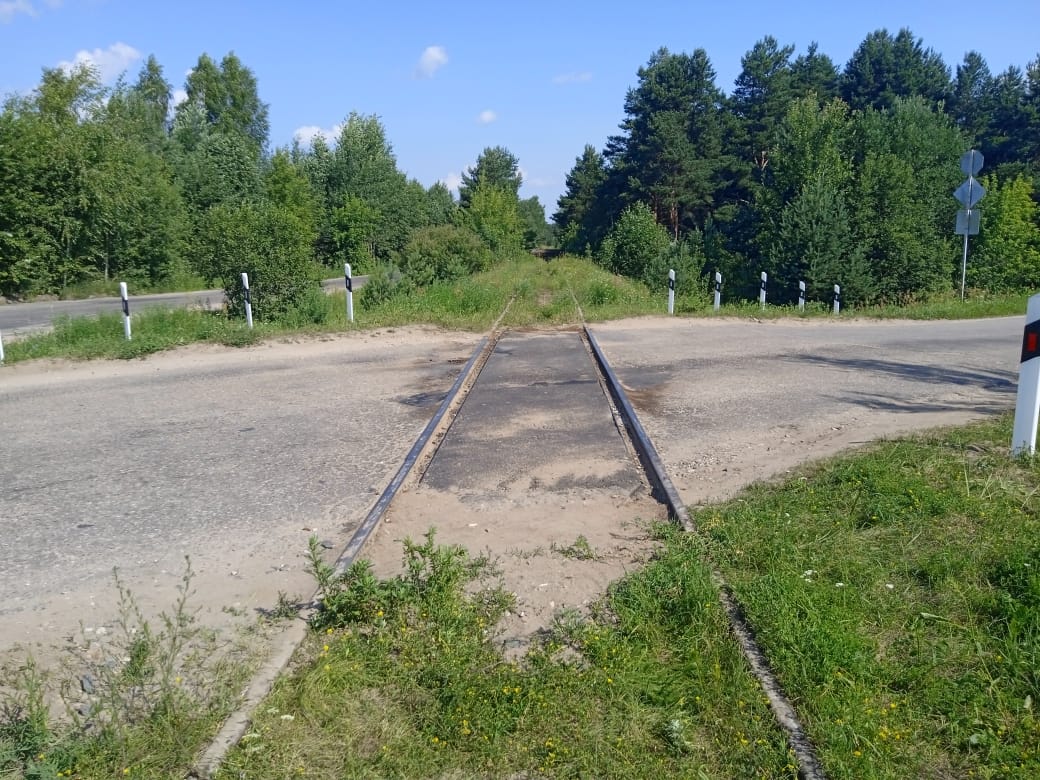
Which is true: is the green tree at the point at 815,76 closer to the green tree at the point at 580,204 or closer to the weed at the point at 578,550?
the green tree at the point at 580,204

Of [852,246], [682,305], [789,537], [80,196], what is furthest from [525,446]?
[80,196]

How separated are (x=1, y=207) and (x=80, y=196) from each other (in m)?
2.89

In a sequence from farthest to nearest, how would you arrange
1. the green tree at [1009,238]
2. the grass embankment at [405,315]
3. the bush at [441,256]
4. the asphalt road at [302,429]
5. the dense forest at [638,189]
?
the green tree at [1009,238] → the dense forest at [638,189] → the bush at [441,256] → the grass embankment at [405,315] → the asphalt road at [302,429]

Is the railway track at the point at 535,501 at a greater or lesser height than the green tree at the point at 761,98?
lesser

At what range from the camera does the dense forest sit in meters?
28.6

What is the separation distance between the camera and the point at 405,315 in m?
16.3

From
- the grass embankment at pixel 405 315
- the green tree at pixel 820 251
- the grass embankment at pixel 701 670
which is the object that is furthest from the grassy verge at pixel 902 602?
the green tree at pixel 820 251

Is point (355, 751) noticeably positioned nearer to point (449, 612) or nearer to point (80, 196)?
point (449, 612)

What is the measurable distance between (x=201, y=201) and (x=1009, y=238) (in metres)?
45.5

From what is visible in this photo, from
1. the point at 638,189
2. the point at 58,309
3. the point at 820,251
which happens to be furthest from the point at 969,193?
the point at 638,189

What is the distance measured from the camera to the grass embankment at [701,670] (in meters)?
2.73

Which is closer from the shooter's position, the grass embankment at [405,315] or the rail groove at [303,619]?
the rail groove at [303,619]

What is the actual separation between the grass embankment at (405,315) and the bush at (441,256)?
1.79 meters

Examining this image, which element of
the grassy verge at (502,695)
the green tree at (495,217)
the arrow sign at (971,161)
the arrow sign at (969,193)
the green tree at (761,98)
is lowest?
the grassy verge at (502,695)
